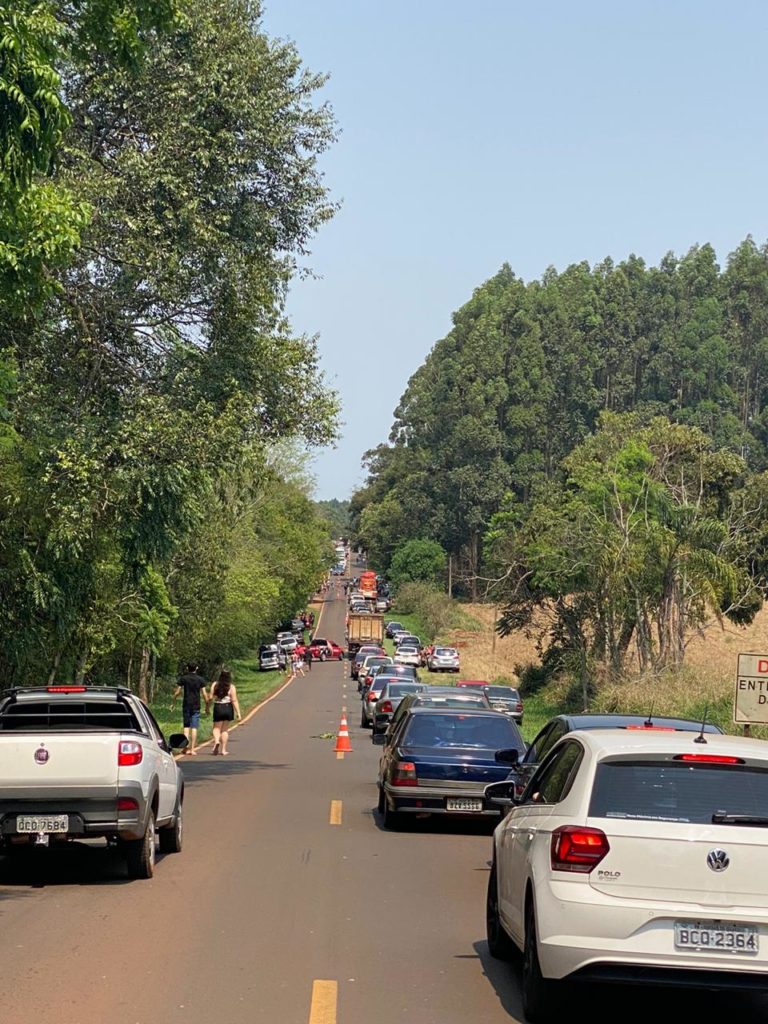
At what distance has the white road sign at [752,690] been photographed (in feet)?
60.1

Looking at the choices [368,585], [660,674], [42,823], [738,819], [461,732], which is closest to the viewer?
[738,819]

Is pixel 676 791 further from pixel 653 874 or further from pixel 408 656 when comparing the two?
pixel 408 656

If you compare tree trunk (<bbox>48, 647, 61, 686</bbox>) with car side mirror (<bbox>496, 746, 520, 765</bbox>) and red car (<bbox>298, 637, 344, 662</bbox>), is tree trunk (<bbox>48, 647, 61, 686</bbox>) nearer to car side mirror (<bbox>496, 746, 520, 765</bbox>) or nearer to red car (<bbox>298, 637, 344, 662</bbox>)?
car side mirror (<bbox>496, 746, 520, 765</bbox>)

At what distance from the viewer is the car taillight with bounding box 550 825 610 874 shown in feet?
23.7

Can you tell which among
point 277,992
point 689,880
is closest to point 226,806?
point 277,992

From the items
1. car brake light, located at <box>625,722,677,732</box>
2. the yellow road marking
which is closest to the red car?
car brake light, located at <box>625,722,677,732</box>

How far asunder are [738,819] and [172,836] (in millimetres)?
8287

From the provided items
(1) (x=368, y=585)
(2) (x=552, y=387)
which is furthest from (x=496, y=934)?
(1) (x=368, y=585)

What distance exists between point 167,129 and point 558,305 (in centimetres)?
11054

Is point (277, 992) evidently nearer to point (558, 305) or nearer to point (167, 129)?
point (167, 129)

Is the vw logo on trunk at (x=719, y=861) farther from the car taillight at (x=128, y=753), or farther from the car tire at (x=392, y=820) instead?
the car tire at (x=392, y=820)

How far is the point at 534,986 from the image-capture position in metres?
7.55

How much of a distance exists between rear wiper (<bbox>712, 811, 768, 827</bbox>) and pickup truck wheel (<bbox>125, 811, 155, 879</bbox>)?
6516 millimetres

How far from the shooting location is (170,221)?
66.3 ft
